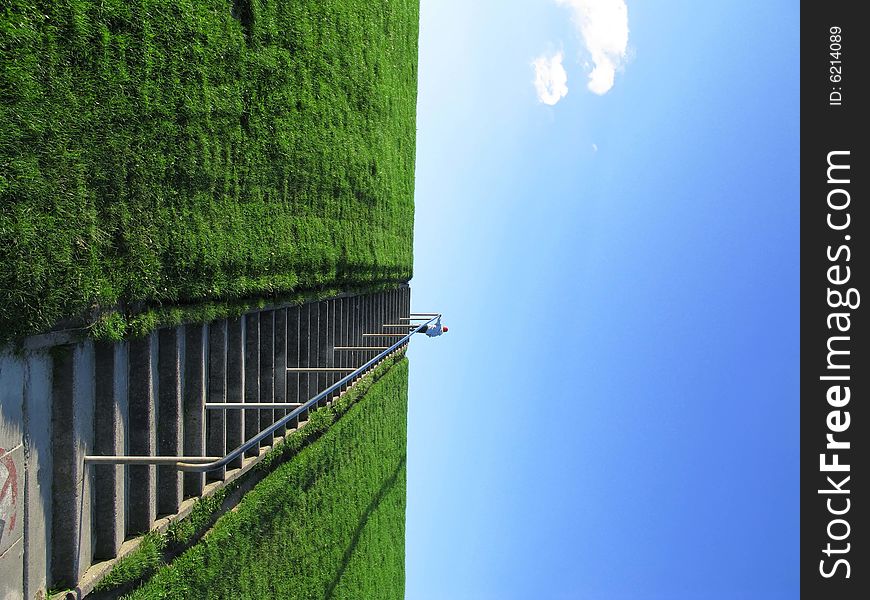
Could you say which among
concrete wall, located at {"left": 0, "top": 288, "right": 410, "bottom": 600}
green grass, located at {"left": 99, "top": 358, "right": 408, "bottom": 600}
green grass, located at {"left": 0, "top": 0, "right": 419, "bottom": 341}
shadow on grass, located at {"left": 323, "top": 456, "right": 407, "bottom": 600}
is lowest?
shadow on grass, located at {"left": 323, "top": 456, "right": 407, "bottom": 600}

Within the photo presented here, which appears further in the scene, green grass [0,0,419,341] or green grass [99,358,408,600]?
green grass [99,358,408,600]

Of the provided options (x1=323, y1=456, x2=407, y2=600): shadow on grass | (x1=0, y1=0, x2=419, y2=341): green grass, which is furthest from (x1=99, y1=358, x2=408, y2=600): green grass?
(x1=0, y1=0, x2=419, y2=341): green grass

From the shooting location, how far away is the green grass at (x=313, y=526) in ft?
15.9

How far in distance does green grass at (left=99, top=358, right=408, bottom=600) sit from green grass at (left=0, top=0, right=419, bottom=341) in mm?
1764

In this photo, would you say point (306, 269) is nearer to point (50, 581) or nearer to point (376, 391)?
point (50, 581)

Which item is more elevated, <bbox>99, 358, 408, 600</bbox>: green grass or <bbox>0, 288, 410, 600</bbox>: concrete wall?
<bbox>0, 288, 410, 600</bbox>: concrete wall

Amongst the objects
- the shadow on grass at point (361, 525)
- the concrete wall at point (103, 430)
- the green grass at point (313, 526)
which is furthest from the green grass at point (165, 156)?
the shadow on grass at point (361, 525)

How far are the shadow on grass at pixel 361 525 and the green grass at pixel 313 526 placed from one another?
19 millimetres

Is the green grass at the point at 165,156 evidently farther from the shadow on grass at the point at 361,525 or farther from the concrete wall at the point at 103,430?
the shadow on grass at the point at 361,525

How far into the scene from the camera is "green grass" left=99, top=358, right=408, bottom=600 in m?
4.83

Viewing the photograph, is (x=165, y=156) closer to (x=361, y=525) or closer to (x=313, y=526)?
(x=313, y=526)

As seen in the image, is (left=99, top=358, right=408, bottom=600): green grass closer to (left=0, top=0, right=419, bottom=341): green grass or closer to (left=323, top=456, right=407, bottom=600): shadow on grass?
(left=323, top=456, right=407, bottom=600): shadow on grass
